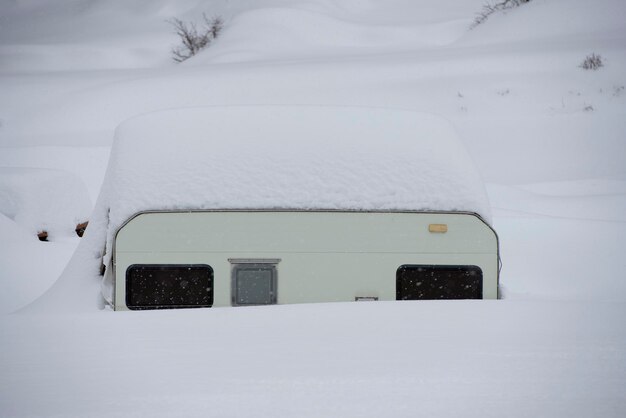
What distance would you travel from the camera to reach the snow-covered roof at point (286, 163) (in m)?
3.58

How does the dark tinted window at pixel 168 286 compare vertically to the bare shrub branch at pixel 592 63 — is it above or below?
below

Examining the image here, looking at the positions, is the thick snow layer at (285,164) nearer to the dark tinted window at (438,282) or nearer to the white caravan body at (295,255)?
the white caravan body at (295,255)

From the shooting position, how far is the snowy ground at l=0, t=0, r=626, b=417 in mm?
2334

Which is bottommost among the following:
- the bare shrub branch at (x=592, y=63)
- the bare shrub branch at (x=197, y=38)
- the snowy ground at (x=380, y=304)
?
the snowy ground at (x=380, y=304)

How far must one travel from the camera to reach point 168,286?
3551 millimetres

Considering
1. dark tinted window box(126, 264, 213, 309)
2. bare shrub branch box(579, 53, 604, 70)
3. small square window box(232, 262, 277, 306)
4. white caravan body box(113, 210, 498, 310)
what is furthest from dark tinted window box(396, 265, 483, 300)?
bare shrub branch box(579, 53, 604, 70)

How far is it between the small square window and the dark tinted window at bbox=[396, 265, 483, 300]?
0.54 m

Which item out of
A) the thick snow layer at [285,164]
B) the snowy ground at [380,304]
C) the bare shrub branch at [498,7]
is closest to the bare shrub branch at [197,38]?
the snowy ground at [380,304]

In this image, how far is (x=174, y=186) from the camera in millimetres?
3592

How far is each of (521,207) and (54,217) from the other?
6496mm

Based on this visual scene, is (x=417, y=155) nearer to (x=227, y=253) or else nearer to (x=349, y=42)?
(x=227, y=253)

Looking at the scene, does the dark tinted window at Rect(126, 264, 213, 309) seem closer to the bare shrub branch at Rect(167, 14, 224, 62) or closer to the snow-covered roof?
the snow-covered roof

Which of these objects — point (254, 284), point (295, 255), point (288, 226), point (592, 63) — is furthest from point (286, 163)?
point (592, 63)

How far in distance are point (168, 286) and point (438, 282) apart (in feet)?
3.78
